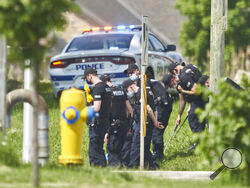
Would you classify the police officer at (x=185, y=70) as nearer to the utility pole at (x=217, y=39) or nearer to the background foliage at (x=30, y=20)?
the utility pole at (x=217, y=39)

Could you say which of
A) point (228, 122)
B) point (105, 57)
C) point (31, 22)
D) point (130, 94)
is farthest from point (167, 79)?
point (31, 22)

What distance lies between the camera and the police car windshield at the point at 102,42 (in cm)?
1772

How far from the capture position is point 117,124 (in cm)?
1259

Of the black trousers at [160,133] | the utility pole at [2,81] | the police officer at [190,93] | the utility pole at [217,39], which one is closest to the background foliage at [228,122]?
the utility pole at [2,81]

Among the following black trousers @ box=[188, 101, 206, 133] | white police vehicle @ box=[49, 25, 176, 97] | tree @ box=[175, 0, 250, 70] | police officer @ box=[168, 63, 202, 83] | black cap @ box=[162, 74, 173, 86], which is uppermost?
tree @ box=[175, 0, 250, 70]

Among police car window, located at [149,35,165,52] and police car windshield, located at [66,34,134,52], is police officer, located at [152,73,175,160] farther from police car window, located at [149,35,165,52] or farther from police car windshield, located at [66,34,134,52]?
police car window, located at [149,35,165,52]

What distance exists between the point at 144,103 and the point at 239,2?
3939 centimetres

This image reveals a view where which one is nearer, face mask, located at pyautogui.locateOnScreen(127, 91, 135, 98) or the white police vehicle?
face mask, located at pyautogui.locateOnScreen(127, 91, 135, 98)

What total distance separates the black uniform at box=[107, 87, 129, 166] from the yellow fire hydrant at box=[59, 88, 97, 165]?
8.94 feet

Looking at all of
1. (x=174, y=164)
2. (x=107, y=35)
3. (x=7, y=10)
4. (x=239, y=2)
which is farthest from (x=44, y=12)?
(x=239, y=2)

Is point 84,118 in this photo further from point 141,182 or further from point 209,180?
point 209,180

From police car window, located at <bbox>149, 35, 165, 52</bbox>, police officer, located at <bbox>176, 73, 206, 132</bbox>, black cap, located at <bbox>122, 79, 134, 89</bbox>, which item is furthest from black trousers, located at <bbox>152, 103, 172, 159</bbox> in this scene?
police car window, located at <bbox>149, 35, 165, 52</bbox>

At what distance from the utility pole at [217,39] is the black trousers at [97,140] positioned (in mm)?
1867

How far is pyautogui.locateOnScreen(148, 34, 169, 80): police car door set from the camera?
59.0 ft
